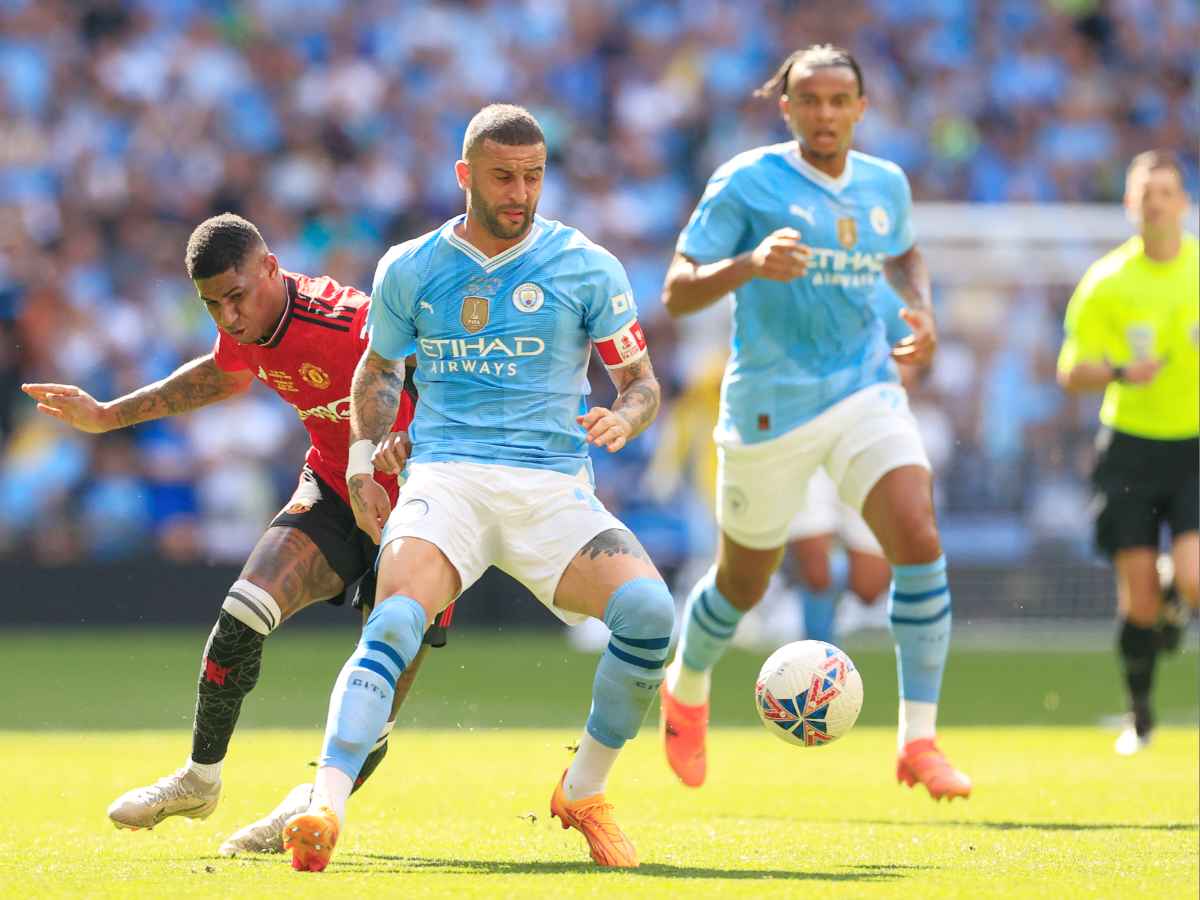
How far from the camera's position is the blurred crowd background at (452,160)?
16469mm

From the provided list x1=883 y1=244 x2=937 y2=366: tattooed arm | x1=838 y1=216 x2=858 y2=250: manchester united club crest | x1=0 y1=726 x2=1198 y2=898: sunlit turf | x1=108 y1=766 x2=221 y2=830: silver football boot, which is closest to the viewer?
x1=0 y1=726 x2=1198 y2=898: sunlit turf

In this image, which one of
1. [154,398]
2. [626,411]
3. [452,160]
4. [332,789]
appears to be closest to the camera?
[332,789]

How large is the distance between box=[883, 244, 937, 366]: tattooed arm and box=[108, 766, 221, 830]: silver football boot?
304 centimetres

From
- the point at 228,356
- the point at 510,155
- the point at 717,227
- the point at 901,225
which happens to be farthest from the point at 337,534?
the point at 901,225

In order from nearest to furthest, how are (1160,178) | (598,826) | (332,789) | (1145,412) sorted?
(332,789), (598,826), (1160,178), (1145,412)

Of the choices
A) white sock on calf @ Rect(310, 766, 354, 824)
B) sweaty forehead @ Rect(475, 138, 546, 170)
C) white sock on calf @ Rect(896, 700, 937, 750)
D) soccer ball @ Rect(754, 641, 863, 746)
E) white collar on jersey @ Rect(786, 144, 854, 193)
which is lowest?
white sock on calf @ Rect(896, 700, 937, 750)

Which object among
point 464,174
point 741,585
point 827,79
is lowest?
point 741,585

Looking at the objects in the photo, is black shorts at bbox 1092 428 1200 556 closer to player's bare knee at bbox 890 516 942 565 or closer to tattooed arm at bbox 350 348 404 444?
player's bare knee at bbox 890 516 942 565

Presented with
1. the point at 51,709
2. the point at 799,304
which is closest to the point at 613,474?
the point at 51,709

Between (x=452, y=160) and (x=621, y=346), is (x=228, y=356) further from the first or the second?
(x=452, y=160)

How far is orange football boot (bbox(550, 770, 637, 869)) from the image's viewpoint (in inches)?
239

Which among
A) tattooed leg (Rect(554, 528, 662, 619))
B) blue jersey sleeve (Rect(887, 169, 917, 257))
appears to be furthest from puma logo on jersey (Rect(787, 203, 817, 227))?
tattooed leg (Rect(554, 528, 662, 619))

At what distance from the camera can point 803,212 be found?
7.95 meters

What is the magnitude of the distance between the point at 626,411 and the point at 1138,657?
16.5 feet
